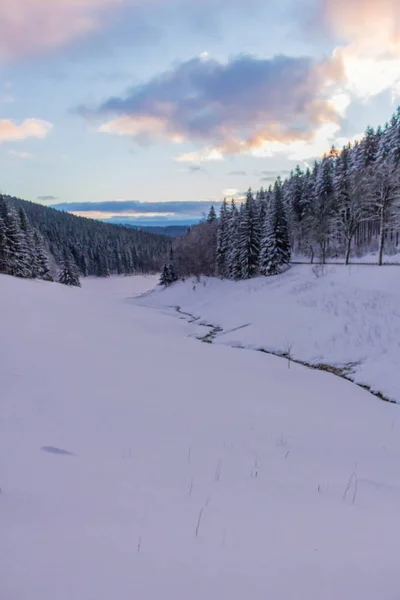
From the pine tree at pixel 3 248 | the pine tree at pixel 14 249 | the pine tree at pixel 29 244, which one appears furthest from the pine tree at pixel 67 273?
the pine tree at pixel 3 248

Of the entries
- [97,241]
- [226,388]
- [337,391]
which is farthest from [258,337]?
[97,241]

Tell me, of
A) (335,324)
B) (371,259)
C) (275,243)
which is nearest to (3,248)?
(275,243)

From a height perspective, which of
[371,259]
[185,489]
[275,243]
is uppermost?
[275,243]

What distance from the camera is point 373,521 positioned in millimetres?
3395

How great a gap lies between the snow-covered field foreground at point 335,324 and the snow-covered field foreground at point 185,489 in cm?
352

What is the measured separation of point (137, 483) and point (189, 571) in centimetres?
150

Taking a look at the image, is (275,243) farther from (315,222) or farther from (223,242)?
(223,242)

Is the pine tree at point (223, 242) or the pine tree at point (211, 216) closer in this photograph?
the pine tree at point (223, 242)

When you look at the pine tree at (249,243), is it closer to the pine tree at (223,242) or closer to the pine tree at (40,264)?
the pine tree at (223,242)

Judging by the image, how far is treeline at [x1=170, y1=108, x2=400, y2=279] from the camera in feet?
119

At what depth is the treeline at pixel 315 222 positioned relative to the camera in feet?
119

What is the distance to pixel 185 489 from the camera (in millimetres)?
3701

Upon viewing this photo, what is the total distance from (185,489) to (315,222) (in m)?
46.0

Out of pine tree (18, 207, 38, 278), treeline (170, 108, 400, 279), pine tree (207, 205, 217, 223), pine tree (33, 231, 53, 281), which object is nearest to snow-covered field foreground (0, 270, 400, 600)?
treeline (170, 108, 400, 279)
